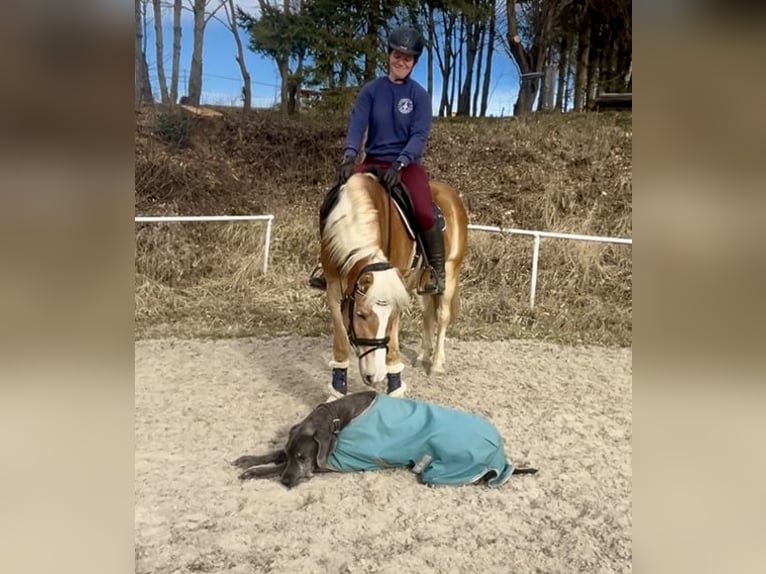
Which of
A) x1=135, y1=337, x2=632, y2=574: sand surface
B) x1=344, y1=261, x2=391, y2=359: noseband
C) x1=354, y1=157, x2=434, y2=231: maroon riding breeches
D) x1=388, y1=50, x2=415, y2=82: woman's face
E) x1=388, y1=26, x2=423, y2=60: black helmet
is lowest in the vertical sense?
x1=135, y1=337, x2=632, y2=574: sand surface

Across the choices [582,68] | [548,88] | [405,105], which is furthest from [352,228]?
[582,68]

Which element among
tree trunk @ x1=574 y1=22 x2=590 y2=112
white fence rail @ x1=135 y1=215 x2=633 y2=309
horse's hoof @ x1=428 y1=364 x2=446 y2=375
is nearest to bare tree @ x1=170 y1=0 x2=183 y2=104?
white fence rail @ x1=135 y1=215 x2=633 y2=309

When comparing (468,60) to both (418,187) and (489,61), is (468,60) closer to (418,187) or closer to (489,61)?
(489,61)

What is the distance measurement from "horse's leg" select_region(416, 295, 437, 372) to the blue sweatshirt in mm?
1039

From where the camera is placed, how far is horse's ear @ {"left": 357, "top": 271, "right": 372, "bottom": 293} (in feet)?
7.42

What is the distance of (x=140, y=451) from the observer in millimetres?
2387

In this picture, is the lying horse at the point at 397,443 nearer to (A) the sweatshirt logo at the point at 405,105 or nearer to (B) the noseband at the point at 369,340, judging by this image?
(B) the noseband at the point at 369,340

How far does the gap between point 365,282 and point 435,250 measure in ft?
2.12

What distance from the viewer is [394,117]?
2.52m

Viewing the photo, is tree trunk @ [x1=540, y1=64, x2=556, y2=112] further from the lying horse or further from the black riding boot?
Result: the lying horse

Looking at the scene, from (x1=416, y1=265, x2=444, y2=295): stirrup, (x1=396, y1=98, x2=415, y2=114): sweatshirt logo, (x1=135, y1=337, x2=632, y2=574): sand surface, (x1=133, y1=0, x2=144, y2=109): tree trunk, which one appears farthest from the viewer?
(x1=416, y1=265, x2=444, y2=295): stirrup
